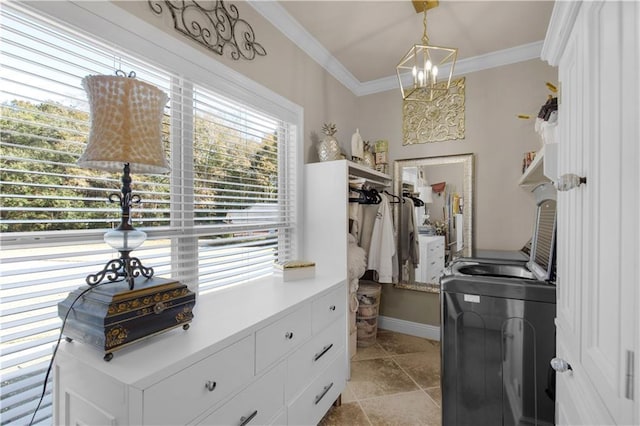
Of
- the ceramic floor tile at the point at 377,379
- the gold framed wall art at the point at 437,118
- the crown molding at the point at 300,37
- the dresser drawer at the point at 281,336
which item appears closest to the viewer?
the dresser drawer at the point at 281,336

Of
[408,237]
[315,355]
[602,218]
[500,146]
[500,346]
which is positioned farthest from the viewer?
[408,237]

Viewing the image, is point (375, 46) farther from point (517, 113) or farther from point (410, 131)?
point (517, 113)

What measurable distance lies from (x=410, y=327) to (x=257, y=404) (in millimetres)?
2266

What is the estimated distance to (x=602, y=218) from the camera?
62 centimetres

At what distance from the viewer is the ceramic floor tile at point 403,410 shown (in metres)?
1.83

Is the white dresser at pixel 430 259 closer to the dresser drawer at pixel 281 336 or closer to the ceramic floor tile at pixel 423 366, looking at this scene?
the ceramic floor tile at pixel 423 366

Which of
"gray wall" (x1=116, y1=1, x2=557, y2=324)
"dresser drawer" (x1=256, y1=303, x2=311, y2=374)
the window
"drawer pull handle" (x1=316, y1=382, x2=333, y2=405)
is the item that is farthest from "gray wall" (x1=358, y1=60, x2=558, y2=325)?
the window

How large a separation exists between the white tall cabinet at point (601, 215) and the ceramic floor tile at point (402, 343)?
6.32ft

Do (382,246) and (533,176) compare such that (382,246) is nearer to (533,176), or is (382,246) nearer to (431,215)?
(431,215)

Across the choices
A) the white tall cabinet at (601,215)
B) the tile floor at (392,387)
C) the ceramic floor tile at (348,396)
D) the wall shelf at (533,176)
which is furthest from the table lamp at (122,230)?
the wall shelf at (533,176)

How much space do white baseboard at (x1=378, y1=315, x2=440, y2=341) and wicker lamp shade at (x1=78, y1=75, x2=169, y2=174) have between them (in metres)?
2.93

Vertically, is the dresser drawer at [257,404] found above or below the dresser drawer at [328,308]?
below

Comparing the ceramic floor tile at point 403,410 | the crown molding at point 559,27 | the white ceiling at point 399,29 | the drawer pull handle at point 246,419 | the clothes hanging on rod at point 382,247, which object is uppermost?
the white ceiling at point 399,29

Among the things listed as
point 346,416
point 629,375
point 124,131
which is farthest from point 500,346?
point 124,131
